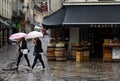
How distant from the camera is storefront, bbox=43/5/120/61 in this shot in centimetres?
2631

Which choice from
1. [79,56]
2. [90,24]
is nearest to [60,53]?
[79,56]

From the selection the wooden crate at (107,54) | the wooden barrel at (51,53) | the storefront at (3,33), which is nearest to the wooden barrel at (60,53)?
the wooden barrel at (51,53)

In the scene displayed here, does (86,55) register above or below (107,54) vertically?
below

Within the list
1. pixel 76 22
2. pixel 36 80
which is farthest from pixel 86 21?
pixel 36 80

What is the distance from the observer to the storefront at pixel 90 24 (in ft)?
86.3

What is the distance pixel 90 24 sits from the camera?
26.1 metres

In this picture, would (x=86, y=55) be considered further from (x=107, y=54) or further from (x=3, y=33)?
(x=3, y=33)

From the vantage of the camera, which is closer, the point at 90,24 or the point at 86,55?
the point at 90,24

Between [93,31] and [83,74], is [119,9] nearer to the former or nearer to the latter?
[93,31]

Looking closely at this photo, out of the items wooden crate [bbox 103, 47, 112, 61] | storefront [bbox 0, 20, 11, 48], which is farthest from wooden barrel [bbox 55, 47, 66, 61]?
storefront [bbox 0, 20, 11, 48]

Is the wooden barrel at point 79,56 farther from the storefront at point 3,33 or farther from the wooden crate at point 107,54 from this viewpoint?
the storefront at point 3,33

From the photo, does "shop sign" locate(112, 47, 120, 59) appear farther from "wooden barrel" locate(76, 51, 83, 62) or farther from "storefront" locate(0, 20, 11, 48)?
"storefront" locate(0, 20, 11, 48)

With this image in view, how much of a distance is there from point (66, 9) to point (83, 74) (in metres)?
10.2

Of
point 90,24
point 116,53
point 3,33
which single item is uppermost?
point 90,24
